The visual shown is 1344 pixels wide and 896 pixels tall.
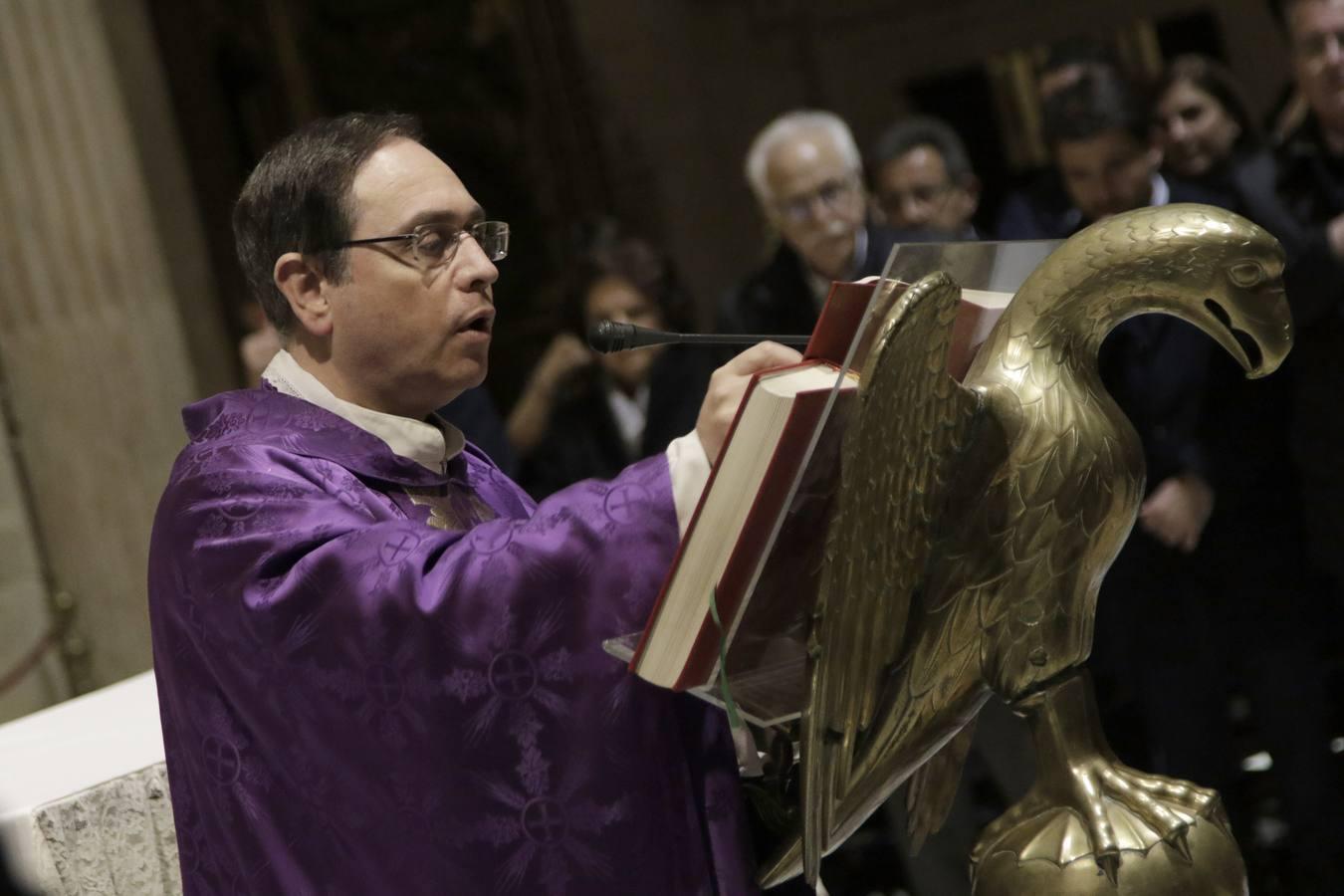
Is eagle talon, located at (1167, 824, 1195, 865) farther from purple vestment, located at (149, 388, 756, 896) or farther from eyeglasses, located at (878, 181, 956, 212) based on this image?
eyeglasses, located at (878, 181, 956, 212)

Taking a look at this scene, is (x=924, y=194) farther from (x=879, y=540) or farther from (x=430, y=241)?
(x=879, y=540)

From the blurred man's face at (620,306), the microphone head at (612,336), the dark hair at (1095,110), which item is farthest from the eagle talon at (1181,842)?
the blurred man's face at (620,306)

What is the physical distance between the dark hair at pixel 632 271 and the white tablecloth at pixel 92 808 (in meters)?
1.72

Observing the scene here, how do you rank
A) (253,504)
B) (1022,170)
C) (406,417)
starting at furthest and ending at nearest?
(1022,170)
(406,417)
(253,504)

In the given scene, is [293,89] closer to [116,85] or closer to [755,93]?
[116,85]

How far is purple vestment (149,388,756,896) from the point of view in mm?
1634

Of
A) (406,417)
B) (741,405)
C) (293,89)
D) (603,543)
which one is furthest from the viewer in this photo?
(293,89)

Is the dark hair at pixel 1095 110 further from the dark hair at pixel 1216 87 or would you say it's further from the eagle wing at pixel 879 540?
the eagle wing at pixel 879 540

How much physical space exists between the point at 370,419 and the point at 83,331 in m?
3.62

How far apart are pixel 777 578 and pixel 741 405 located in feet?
0.57

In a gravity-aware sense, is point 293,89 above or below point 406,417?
above

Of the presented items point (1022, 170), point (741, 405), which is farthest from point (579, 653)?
point (1022, 170)

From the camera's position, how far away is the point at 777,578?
1.55m

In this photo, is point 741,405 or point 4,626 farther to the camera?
point 4,626
